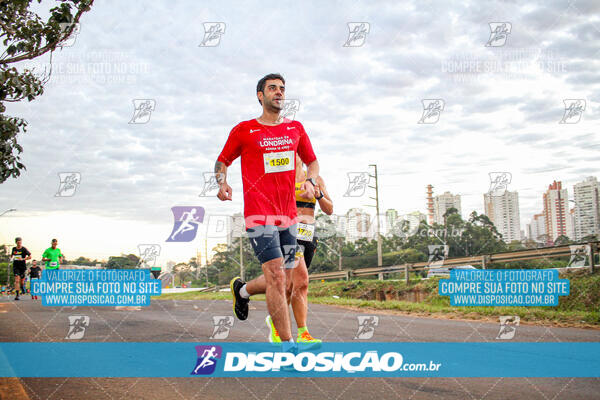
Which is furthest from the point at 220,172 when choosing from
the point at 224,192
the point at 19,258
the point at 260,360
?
the point at 19,258

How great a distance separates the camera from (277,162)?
3602mm

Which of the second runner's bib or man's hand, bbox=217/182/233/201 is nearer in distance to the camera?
man's hand, bbox=217/182/233/201

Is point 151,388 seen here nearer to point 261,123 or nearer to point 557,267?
point 261,123

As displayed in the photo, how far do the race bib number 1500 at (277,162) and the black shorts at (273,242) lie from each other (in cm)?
44

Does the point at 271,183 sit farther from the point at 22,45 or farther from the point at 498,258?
the point at 498,258

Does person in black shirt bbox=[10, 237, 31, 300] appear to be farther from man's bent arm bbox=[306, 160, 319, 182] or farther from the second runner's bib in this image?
man's bent arm bbox=[306, 160, 319, 182]

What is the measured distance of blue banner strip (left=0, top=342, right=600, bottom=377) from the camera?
12.4 ft

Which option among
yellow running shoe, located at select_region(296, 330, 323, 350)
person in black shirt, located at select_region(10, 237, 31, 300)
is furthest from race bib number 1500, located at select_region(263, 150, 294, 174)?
person in black shirt, located at select_region(10, 237, 31, 300)

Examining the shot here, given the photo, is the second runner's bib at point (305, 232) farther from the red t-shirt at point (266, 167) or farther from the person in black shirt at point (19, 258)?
the person in black shirt at point (19, 258)

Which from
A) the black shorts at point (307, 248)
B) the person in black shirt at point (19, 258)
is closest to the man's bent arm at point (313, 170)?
the black shorts at point (307, 248)

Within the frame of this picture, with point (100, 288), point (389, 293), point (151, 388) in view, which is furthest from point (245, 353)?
point (389, 293)

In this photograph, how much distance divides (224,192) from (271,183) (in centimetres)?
37

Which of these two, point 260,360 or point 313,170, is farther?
point 313,170

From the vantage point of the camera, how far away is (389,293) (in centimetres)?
1855
